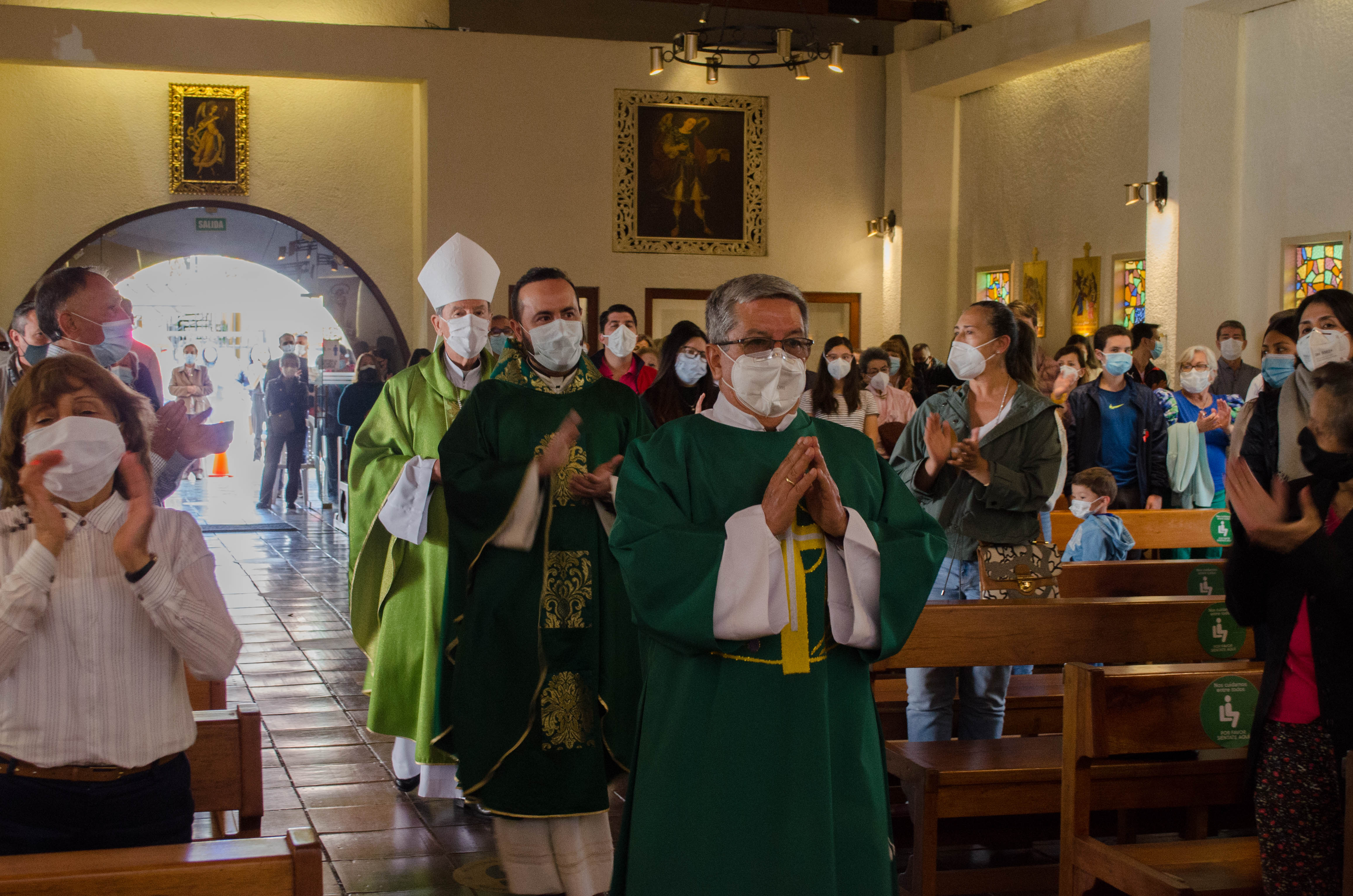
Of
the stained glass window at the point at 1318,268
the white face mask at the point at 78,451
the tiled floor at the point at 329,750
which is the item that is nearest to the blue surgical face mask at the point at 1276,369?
the tiled floor at the point at 329,750

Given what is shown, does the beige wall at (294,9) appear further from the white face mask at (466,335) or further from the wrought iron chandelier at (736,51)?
the white face mask at (466,335)

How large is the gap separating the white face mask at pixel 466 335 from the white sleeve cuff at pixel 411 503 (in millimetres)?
470

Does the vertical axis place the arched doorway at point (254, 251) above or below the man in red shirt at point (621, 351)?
above

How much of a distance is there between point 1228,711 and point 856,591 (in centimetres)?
119

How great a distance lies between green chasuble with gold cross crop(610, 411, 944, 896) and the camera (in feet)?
7.56

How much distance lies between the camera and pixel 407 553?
4.34 meters

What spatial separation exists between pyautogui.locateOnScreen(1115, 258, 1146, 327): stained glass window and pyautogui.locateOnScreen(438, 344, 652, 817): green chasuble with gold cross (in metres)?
9.39

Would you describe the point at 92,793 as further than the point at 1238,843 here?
No

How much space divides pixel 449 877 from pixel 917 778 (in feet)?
4.47

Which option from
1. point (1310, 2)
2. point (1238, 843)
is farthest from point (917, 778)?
point (1310, 2)

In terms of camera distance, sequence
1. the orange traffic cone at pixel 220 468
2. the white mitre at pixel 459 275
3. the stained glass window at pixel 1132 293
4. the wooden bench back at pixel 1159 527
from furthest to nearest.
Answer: the orange traffic cone at pixel 220 468 → the stained glass window at pixel 1132 293 → the wooden bench back at pixel 1159 527 → the white mitre at pixel 459 275

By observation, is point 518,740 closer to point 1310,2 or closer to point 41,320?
point 41,320

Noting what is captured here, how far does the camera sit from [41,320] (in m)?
3.26

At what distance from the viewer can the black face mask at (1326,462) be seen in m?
2.57
